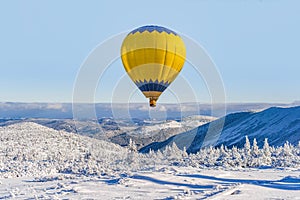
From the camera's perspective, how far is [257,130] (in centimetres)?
15688

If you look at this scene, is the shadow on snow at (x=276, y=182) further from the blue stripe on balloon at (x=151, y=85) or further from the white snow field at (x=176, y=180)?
the blue stripe on balloon at (x=151, y=85)

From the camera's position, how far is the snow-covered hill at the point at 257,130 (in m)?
138

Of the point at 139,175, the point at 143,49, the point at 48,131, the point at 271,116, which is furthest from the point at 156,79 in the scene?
the point at 271,116

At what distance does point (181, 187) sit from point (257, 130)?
129 meters

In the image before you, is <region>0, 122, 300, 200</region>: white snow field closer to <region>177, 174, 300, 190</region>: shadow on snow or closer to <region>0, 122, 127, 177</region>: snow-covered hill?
<region>177, 174, 300, 190</region>: shadow on snow

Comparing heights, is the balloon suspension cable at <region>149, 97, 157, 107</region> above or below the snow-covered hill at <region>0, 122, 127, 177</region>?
above

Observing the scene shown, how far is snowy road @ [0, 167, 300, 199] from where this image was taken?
99.0ft

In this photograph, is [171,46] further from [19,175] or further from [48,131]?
[48,131]

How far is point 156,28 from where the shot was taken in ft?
173

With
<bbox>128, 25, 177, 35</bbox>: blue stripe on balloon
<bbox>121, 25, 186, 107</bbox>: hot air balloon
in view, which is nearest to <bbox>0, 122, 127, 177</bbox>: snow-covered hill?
<bbox>121, 25, 186, 107</bbox>: hot air balloon

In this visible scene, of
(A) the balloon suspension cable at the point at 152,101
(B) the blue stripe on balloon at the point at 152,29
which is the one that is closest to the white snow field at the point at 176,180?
(A) the balloon suspension cable at the point at 152,101

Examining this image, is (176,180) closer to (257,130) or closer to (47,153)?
(47,153)

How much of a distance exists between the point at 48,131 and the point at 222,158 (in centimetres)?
8316

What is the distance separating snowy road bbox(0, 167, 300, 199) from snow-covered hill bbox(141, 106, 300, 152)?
297 ft
